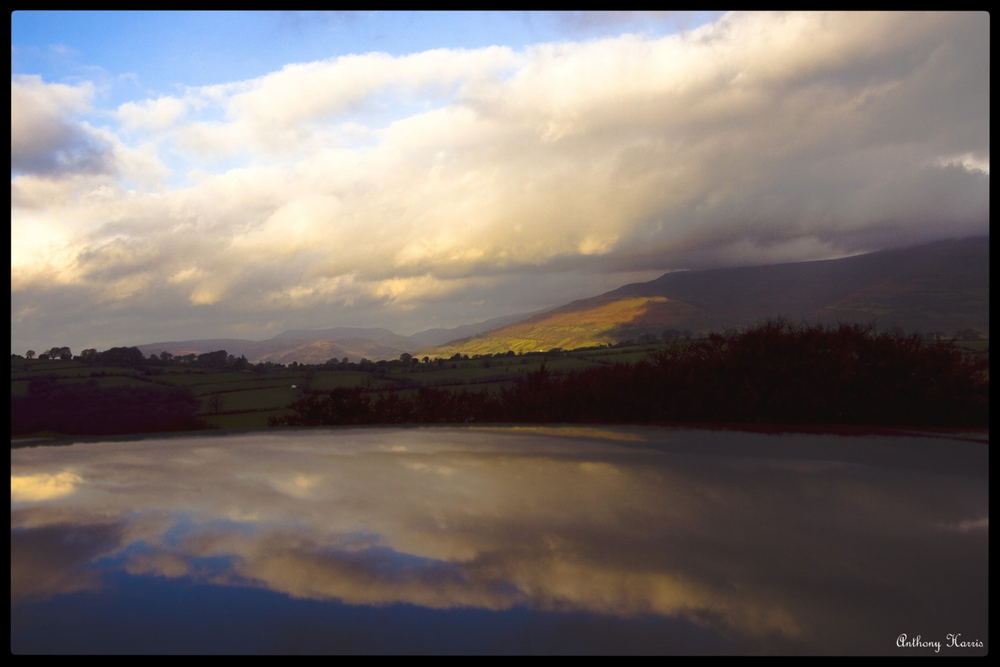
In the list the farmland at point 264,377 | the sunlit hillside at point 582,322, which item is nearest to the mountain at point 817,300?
the sunlit hillside at point 582,322

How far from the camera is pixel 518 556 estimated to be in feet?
16.5

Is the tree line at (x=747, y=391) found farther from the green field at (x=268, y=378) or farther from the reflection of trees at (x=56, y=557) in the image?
the reflection of trees at (x=56, y=557)

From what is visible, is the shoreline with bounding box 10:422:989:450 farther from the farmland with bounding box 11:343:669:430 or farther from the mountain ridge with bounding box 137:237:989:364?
the mountain ridge with bounding box 137:237:989:364

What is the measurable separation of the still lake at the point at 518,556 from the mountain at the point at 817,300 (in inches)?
3878

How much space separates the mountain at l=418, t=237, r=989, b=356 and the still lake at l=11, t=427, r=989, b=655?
98.5m

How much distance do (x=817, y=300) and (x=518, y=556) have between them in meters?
168

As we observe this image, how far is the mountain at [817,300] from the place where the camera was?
120 metres

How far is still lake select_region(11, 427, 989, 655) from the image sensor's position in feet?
12.7
